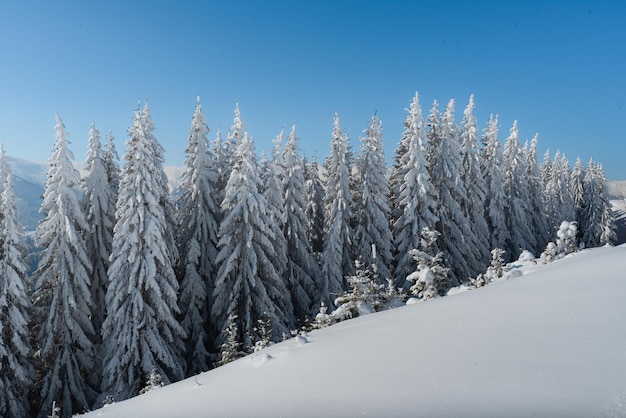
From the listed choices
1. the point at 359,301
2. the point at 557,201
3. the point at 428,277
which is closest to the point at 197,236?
the point at 359,301

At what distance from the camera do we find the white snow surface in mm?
3494

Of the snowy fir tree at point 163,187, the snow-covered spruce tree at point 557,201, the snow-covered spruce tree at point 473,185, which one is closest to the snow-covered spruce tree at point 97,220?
the snowy fir tree at point 163,187

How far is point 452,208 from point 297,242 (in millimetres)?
11554

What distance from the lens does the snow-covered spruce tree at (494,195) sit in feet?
113

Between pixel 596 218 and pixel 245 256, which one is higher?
pixel 596 218

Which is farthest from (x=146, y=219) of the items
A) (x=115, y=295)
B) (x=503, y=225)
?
(x=503, y=225)

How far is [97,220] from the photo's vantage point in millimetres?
23062

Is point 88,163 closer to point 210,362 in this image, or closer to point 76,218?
point 76,218

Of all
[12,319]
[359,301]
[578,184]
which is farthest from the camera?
[578,184]

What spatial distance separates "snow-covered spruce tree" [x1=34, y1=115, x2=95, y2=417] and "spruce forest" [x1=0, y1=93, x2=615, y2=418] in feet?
0.25

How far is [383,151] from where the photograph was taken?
29.3m

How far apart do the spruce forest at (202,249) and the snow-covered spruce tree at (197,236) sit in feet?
0.31

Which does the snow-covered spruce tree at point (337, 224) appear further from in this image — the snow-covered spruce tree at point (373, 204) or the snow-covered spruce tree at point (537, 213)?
the snow-covered spruce tree at point (537, 213)

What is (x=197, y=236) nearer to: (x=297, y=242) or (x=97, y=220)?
(x=97, y=220)
